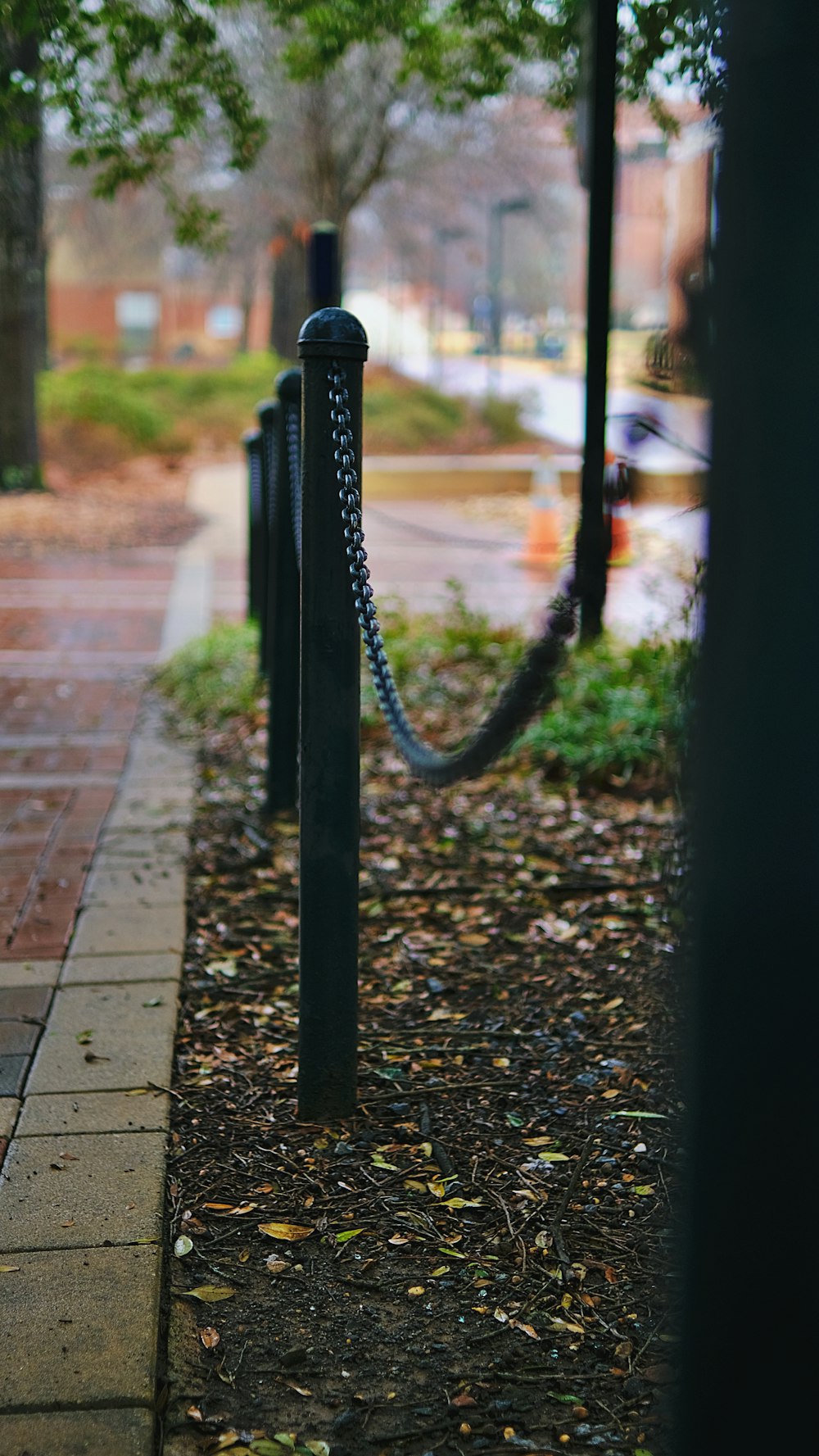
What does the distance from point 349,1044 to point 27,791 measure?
2.61 m

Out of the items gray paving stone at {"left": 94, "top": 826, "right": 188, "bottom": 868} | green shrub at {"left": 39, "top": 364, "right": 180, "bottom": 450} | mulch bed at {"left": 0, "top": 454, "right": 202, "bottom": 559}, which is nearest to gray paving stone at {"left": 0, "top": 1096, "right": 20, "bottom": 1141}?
gray paving stone at {"left": 94, "top": 826, "right": 188, "bottom": 868}

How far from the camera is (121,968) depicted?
129 inches

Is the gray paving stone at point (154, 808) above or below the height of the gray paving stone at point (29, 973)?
above

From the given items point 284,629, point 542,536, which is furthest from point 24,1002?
point 542,536

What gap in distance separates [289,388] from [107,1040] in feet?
7.11

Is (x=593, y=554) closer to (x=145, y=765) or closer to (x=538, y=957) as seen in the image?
(x=538, y=957)

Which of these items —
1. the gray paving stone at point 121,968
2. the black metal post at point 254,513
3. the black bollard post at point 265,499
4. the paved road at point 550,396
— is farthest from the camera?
the paved road at point 550,396

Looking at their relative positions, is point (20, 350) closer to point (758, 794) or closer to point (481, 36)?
point (481, 36)

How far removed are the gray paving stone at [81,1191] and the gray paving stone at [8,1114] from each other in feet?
0.20

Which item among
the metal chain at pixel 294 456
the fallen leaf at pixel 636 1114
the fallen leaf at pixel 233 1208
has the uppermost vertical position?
the metal chain at pixel 294 456

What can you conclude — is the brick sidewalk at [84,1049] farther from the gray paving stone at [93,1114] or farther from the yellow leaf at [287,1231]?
the yellow leaf at [287,1231]

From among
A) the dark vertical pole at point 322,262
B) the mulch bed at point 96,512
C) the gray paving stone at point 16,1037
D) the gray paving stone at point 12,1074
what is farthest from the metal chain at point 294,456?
the mulch bed at point 96,512

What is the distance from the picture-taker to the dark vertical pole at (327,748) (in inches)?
96.0

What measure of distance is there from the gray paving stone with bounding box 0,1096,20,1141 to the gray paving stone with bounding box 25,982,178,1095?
0.14ft
